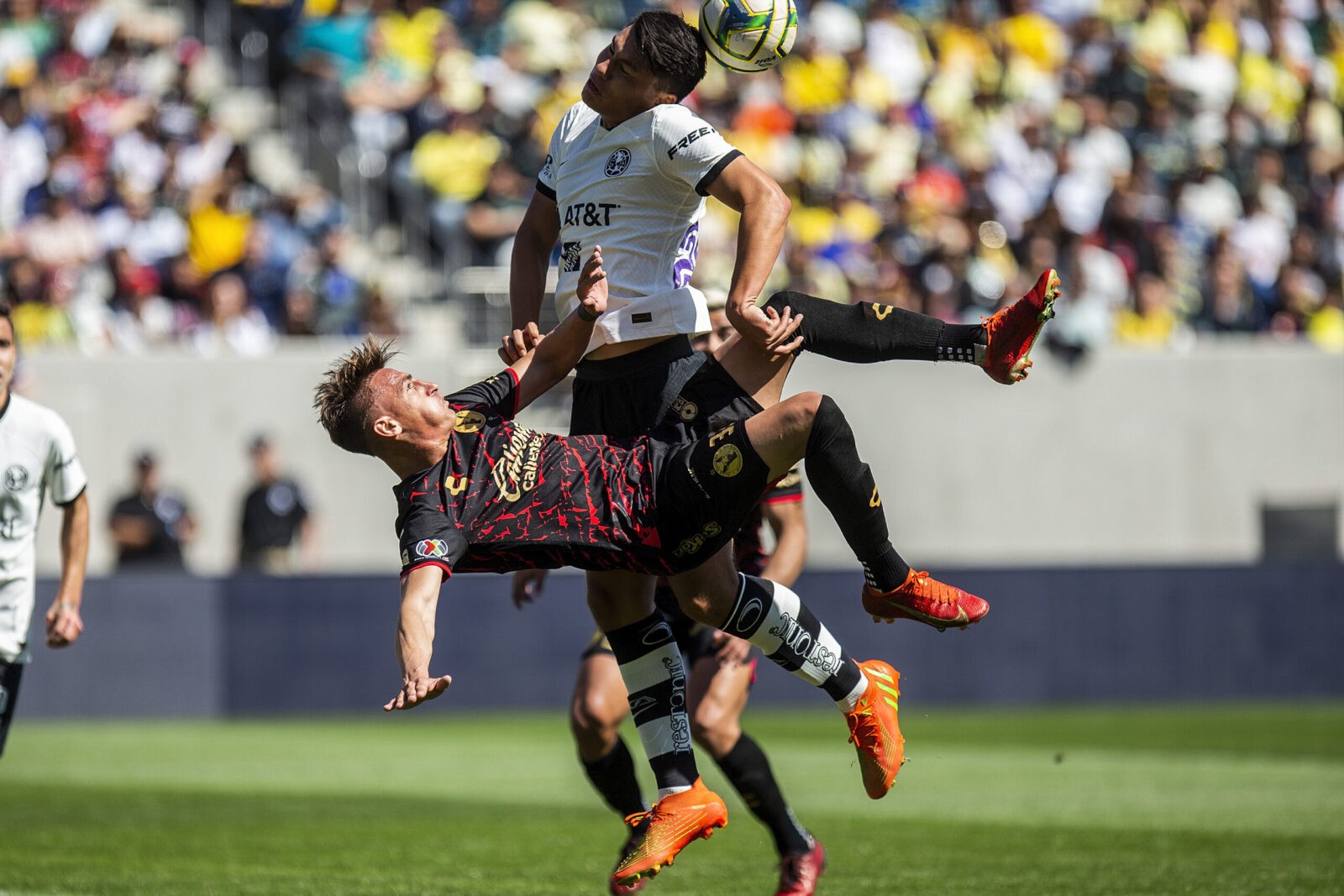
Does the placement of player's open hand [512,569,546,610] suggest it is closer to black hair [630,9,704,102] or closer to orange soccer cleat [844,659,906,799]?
orange soccer cleat [844,659,906,799]

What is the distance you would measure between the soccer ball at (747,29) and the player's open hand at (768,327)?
93 centimetres

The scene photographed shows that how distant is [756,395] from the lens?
6.52 meters

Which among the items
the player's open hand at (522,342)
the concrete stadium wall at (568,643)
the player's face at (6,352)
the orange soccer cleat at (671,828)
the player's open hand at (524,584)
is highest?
the player's open hand at (522,342)

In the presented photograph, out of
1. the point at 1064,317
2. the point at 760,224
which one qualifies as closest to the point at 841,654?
the point at 760,224

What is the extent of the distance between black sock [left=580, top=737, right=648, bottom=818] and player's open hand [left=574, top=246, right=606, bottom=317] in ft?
7.80

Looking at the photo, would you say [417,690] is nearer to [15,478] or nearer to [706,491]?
[706,491]

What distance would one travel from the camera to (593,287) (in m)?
6.14

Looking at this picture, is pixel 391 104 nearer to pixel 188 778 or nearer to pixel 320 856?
pixel 188 778

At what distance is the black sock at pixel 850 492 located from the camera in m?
6.06

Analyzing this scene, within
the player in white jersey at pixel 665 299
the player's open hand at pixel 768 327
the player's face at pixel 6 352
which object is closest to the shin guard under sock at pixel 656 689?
the player in white jersey at pixel 665 299

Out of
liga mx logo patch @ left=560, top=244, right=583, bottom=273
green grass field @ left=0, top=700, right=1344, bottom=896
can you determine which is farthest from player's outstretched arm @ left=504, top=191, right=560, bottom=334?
green grass field @ left=0, top=700, right=1344, bottom=896

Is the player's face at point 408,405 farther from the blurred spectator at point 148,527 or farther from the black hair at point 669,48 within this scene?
the blurred spectator at point 148,527

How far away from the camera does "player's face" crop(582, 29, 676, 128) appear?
632cm

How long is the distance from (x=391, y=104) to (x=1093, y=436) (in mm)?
7350
